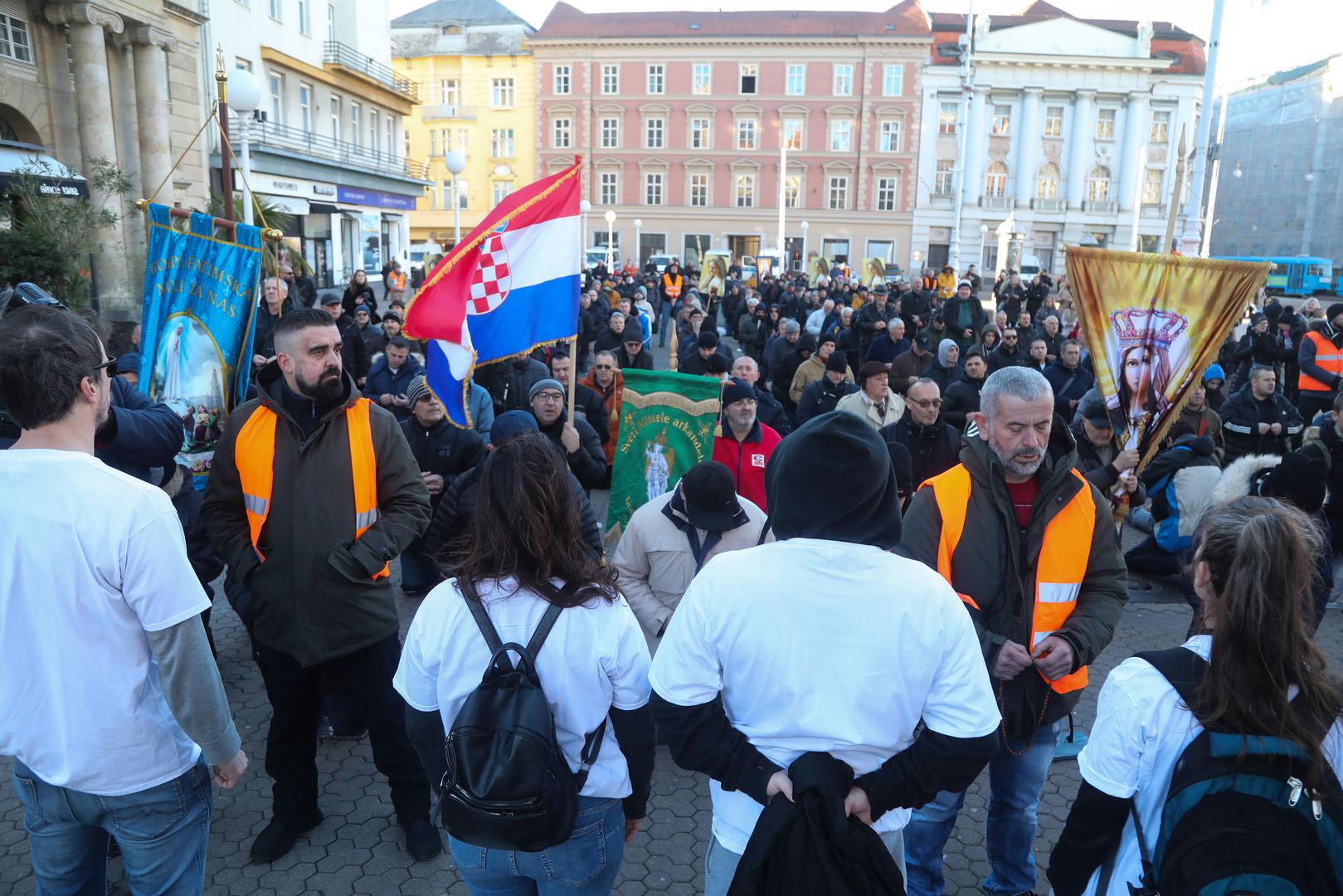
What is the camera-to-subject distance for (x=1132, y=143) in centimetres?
Answer: 5494

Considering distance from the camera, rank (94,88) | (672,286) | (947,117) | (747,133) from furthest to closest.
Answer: (747,133)
(947,117)
(672,286)
(94,88)

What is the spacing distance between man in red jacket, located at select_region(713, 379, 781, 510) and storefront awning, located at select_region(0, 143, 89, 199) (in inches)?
437

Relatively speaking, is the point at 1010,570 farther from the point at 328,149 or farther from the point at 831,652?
the point at 328,149

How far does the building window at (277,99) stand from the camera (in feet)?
92.1

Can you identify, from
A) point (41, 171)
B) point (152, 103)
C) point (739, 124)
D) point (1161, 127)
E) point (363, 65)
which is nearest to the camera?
point (41, 171)

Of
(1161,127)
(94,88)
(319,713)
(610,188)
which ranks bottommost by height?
(319,713)

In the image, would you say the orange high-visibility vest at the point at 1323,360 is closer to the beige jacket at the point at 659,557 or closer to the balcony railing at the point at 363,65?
the beige jacket at the point at 659,557

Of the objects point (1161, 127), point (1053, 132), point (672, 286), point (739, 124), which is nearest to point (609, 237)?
point (739, 124)

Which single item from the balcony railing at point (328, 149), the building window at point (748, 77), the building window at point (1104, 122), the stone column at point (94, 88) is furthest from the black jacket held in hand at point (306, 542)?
the building window at point (1104, 122)

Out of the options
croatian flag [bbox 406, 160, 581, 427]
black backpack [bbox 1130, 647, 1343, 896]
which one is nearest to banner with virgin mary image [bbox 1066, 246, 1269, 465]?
croatian flag [bbox 406, 160, 581, 427]

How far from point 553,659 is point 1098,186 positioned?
206ft

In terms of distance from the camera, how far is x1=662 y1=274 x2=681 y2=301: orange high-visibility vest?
23.1 m

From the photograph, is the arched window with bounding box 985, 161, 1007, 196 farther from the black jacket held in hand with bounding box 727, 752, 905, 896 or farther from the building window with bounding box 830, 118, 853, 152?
the black jacket held in hand with bounding box 727, 752, 905, 896

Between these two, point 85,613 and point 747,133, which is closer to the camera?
point 85,613
